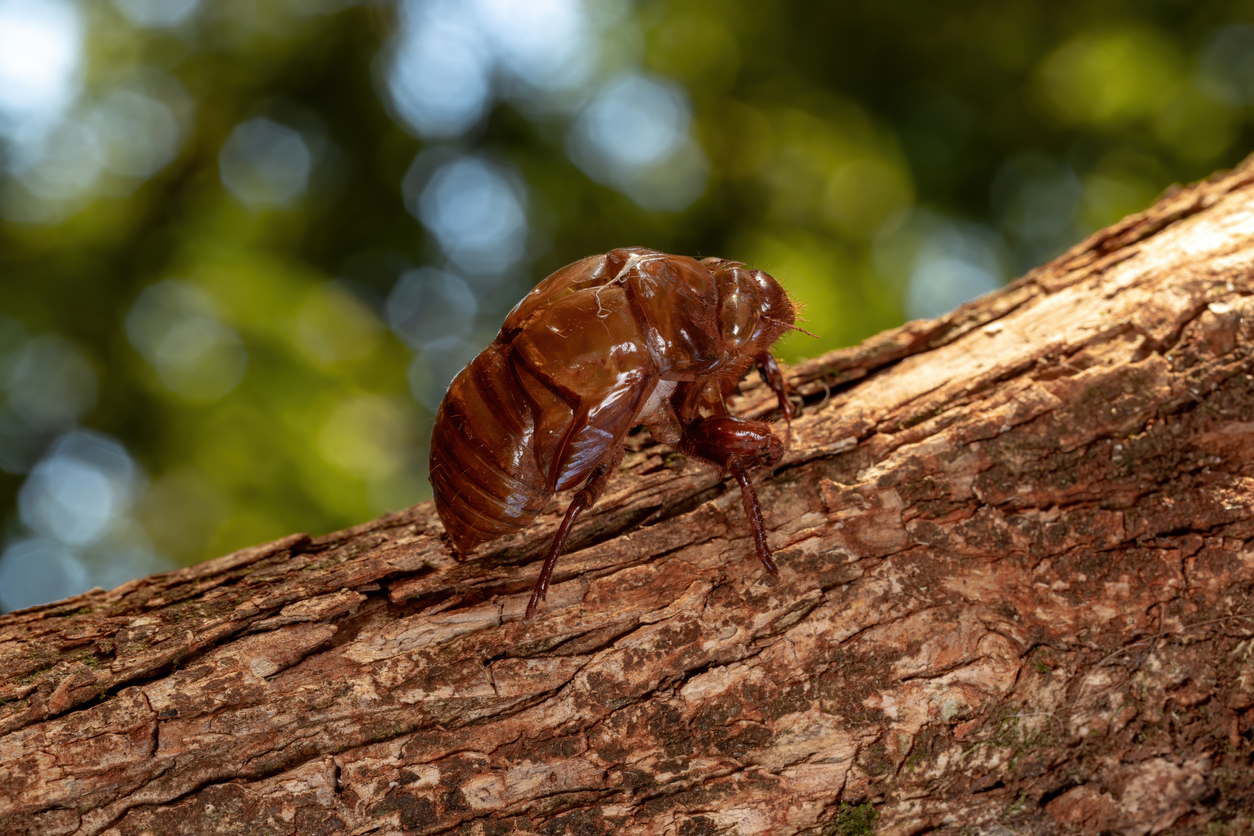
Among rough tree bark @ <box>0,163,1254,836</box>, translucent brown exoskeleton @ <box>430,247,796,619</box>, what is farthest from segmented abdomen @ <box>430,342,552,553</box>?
rough tree bark @ <box>0,163,1254,836</box>

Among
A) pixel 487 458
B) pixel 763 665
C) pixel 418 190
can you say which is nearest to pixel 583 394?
pixel 487 458

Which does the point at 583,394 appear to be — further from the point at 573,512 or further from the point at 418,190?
the point at 418,190

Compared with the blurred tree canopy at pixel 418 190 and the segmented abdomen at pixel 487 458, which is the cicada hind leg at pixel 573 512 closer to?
the segmented abdomen at pixel 487 458

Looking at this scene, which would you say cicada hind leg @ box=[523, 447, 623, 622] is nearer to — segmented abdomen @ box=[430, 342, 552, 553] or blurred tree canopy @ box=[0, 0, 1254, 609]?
segmented abdomen @ box=[430, 342, 552, 553]

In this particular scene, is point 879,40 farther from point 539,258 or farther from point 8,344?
point 8,344

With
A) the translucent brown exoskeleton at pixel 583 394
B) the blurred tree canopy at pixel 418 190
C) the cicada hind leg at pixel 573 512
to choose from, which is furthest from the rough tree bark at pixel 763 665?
the blurred tree canopy at pixel 418 190

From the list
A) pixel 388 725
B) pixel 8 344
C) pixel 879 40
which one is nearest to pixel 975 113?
pixel 879 40
